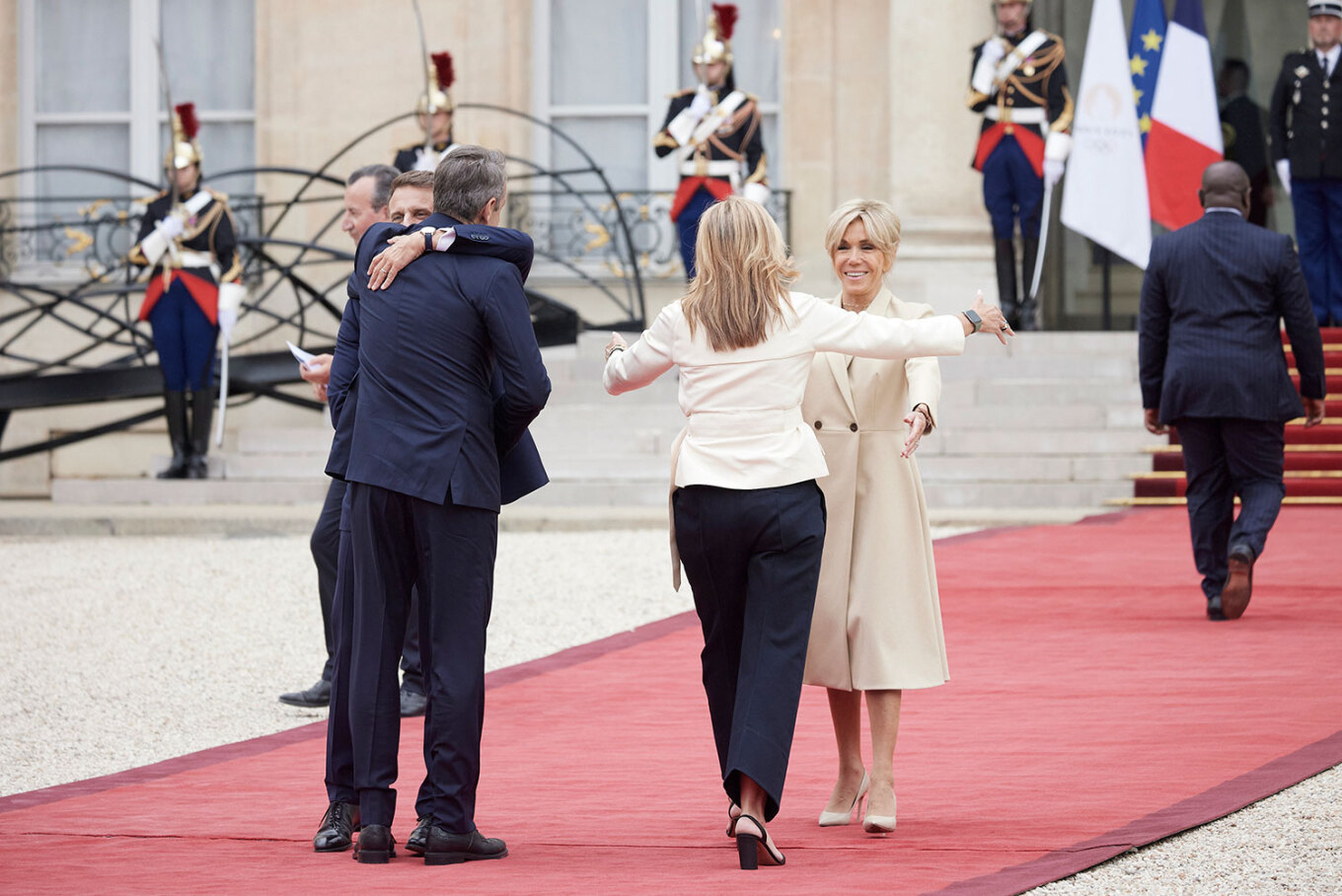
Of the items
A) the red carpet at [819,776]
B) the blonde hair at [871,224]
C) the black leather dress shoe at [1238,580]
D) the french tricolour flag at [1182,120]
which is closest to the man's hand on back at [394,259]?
the blonde hair at [871,224]

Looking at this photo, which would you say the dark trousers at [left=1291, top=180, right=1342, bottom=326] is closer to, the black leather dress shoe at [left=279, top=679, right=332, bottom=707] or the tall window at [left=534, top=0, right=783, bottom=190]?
the tall window at [left=534, top=0, right=783, bottom=190]

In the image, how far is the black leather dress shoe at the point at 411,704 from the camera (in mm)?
6238

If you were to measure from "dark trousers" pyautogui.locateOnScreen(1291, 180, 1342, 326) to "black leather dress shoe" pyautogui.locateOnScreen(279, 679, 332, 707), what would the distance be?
7.48 meters

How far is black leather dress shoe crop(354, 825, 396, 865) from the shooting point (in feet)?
13.9

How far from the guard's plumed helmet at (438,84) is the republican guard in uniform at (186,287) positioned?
1432 mm

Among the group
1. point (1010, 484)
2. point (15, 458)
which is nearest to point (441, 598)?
point (1010, 484)

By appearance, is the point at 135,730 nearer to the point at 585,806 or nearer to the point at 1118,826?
the point at 585,806

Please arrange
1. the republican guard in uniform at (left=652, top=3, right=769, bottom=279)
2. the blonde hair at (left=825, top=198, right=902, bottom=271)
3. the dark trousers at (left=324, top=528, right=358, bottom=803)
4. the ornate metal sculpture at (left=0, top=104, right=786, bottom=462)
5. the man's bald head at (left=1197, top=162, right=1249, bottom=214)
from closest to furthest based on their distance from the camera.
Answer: the dark trousers at (left=324, top=528, right=358, bottom=803)
the blonde hair at (left=825, top=198, right=902, bottom=271)
the man's bald head at (left=1197, top=162, right=1249, bottom=214)
the republican guard in uniform at (left=652, top=3, right=769, bottom=279)
the ornate metal sculpture at (left=0, top=104, right=786, bottom=462)

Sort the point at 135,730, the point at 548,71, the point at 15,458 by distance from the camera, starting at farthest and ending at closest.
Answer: the point at 548,71
the point at 15,458
the point at 135,730

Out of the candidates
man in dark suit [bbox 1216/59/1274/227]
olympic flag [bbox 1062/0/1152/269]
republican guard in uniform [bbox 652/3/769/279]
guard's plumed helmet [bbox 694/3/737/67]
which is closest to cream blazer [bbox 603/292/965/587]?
olympic flag [bbox 1062/0/1152/269]

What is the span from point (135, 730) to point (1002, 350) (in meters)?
7.34

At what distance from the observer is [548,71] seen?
1642cm

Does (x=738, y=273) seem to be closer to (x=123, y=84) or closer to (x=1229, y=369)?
(x=1229, y=369)

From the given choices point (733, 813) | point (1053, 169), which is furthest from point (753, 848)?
point (1053, 169)
